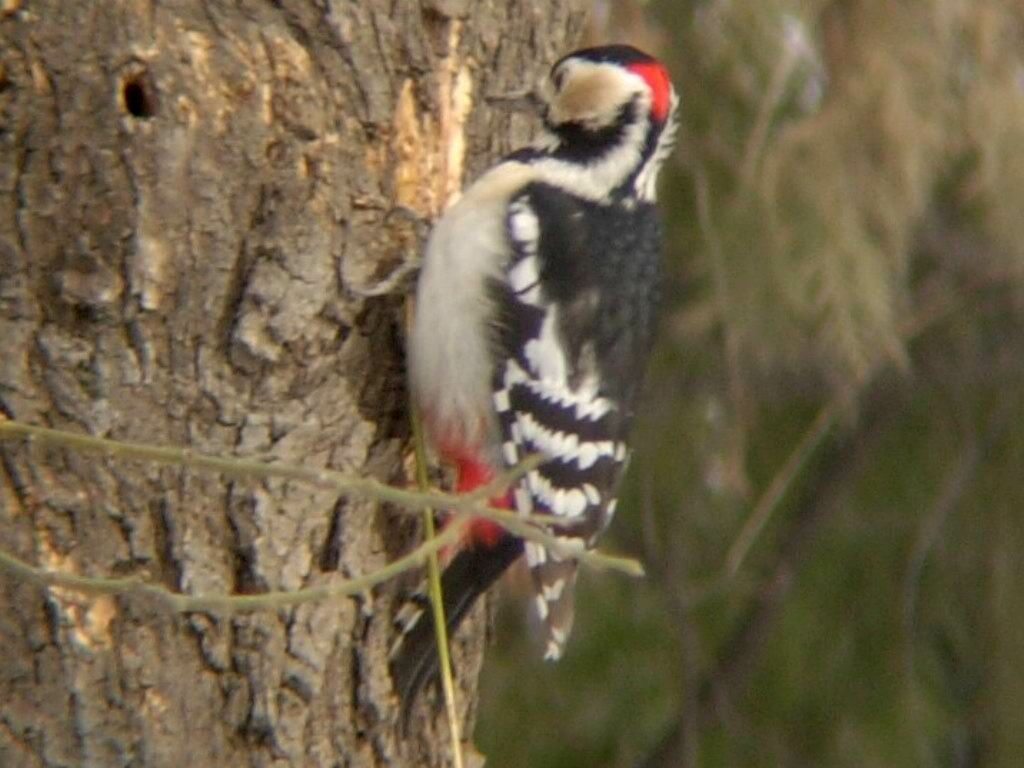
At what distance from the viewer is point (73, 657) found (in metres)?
2.90

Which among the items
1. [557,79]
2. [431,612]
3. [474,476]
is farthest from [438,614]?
[557,79]

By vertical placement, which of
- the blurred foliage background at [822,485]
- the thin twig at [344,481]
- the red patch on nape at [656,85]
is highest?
the red patch on nape at [656,85]

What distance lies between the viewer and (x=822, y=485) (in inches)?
226

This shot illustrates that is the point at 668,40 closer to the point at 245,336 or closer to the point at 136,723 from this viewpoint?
the point at 245,336

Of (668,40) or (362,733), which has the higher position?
(668,40)

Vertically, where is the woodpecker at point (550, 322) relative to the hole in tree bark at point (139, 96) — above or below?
below

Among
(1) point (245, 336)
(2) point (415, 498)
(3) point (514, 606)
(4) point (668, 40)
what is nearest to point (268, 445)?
(1) point (245, 336)

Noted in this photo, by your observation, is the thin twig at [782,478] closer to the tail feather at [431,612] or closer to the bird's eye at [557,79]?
the tail feather at [431,612]

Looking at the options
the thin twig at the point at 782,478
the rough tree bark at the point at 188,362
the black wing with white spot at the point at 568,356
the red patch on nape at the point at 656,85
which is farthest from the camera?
the thin twig at the point at 782,478

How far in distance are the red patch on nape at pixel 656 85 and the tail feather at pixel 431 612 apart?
83 cm

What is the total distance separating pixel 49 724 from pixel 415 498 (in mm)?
810

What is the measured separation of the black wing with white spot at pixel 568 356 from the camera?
11.3ft

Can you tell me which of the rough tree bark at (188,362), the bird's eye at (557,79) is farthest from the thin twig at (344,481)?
the bird's eye at (557,79)

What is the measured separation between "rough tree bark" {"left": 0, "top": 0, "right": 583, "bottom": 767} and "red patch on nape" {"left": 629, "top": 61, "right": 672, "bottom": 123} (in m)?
0.60
